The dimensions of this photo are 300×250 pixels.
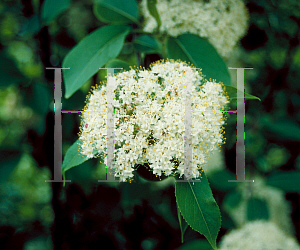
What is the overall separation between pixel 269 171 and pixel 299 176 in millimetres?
257

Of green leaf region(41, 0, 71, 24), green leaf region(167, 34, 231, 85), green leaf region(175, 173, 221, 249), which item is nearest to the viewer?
green leaf region(175, 173, 221, 249)

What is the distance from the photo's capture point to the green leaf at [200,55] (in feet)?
3.21

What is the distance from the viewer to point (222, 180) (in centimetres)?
163

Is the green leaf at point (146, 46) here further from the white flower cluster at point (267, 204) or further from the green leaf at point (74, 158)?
the white flower cluster at point (267, 204)

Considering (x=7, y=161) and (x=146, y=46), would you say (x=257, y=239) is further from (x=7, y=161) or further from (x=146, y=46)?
(x=7, y=161)

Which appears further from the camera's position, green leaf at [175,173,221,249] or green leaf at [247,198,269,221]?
green leaf at [247,198,269,221]

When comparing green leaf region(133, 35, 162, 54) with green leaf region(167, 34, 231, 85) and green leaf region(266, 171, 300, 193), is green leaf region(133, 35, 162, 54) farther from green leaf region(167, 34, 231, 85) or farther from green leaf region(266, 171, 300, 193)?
green leaf region(266, 171, 300, 193)

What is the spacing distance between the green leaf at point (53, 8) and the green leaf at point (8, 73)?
1.11ft

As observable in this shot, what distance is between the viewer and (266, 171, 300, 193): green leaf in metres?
1.46

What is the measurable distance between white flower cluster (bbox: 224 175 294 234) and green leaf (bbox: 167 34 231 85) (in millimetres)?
969
